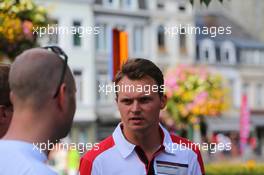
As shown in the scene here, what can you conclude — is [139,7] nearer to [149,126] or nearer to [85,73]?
[85,73]

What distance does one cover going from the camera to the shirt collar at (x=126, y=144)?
426 centimetres

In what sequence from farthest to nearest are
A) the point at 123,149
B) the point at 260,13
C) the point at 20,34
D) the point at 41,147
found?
the point at 260,13 → the point at 20,34 → the point at 123,149 → the point at 41,147

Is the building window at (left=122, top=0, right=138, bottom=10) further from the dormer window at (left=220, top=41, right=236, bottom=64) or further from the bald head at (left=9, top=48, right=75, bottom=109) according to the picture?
the bald head at (left=9, top=48, right=75, bottom=109)

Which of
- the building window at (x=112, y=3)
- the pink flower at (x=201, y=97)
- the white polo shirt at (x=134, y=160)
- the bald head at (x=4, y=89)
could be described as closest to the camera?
the bald head at (x=4, y=89)

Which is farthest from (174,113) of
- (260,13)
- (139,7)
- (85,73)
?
(260,13)

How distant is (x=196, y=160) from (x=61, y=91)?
1895mm

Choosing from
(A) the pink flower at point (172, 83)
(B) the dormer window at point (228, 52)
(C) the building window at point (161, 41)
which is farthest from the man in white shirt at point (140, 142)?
(B) the dormer window at point (228, 52)

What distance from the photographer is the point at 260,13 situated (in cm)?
5703

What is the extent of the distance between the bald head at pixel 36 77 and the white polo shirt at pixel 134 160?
159 centimetres

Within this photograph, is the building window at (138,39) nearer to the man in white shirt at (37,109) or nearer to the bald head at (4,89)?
the bald head at (4,89)

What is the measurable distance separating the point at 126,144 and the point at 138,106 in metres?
0.20

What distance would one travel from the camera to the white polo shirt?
422cm

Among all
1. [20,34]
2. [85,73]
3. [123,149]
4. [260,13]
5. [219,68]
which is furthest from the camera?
[260,13]

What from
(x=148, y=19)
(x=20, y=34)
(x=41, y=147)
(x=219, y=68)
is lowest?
(x=219, y=68)
